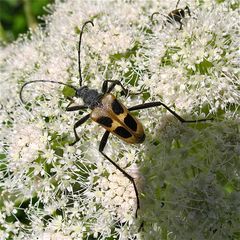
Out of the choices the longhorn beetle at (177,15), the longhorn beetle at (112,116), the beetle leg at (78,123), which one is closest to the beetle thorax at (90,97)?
the longhorn beetle at (112,116)

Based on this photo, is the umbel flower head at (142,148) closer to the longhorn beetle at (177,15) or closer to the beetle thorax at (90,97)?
the longhorn beetle at (177,15)

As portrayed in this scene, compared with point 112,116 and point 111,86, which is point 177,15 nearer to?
point 111,86

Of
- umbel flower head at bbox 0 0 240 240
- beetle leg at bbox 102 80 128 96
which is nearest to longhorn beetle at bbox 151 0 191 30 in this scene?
umbel flower head at bbox 0 0 240 240

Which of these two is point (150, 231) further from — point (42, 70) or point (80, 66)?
point (42, 70)

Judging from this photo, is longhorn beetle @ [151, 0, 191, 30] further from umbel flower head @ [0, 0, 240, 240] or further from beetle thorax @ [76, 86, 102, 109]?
beetle thorax @ [76, 86, 102, 109]

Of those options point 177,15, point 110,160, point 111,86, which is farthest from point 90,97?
point 177,15
